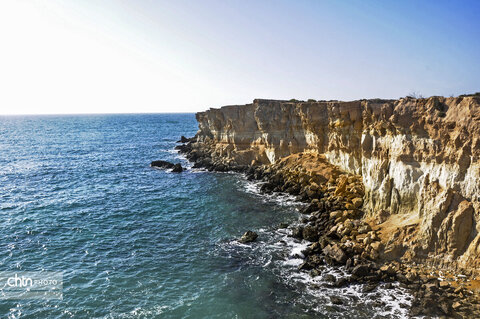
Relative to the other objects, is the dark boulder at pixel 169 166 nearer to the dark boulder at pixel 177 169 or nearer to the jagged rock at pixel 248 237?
the dark boulder at pixel 177 169

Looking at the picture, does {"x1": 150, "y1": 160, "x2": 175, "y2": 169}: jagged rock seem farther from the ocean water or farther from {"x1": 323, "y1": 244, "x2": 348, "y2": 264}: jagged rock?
{"x1": 323, "y1": 244, "x2": 348, "y2": 264}: jagged rock

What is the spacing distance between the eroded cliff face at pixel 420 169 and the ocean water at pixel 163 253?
4953 millimetres

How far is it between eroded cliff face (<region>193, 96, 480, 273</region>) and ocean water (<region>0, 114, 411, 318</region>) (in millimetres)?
4953

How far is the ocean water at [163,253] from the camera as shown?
774 inches

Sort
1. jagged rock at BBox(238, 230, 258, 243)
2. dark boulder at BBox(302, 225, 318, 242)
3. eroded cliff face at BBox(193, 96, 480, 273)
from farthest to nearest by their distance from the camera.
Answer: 1. jagged rock at BBox(238, 230, 258, 243)
2. dark boulder at BBox(302, 225, 318, 242)
3. eroded cliff face at BBox(193, 96, 480, 273)

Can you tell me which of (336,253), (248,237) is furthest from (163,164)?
(336,253)

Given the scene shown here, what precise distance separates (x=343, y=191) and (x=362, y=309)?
17.9 meters

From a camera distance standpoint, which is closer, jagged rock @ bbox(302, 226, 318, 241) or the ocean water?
the ocean water

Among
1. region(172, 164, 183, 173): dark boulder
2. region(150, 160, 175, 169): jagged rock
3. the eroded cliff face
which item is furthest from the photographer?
region(150, 160, 175, 169): jagged rock

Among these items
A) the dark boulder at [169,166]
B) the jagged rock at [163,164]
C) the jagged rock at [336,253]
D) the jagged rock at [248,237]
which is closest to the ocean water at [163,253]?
the jagged rock at [248,237]

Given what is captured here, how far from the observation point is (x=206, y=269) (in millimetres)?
24297

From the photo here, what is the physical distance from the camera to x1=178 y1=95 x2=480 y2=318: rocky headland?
20.4 meters

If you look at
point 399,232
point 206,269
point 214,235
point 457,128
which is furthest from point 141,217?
point 457,128

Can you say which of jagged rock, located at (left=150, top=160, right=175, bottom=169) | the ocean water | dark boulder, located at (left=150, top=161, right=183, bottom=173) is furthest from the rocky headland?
jagged rock, located at (left=150, top=160, right=175, bottom=169)
